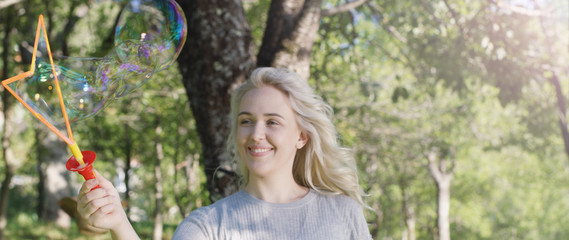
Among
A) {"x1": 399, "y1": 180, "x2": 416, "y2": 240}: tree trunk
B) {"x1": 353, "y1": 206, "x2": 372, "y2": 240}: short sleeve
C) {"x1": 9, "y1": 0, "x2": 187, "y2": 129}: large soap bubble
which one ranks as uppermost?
{"x1": 9, "y1": 0, "x2": 187, "y2": 129}: large soap bubble

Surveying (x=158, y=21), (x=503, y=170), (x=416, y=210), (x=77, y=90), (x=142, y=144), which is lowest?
(x=416, y=210)

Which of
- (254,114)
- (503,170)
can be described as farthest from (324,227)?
(503,170)

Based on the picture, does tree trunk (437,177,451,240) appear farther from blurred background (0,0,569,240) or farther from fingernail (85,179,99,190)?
fingernail (85,179,99,190)

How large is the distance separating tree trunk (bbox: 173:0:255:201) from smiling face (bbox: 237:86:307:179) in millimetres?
980

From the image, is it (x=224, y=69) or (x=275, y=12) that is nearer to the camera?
(x=224, y=69)

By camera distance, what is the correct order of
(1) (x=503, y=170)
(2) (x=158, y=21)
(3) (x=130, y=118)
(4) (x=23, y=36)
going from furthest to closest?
(1) (x=503, y=170)
(3) (x=130, y=118)
(4) (x=23, y=36)
(2) (x=158, y=21)

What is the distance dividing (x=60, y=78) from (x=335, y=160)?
1.46m

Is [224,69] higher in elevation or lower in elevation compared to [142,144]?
higher

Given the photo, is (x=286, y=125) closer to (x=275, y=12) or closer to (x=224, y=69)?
(x=224, y=69)

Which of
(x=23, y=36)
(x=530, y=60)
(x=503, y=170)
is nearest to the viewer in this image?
(x=530, y=60)

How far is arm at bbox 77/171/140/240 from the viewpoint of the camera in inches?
77.5

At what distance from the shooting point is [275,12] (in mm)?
4234

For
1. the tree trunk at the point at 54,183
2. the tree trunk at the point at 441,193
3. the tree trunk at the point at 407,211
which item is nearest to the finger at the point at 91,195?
the tree trunk at the point at 54,183

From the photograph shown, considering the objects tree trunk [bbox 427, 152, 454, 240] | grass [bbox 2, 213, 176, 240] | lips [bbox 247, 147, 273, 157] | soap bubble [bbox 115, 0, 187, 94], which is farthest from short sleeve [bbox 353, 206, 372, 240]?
tree trunk [bbox 427, 152, 454, 240]
